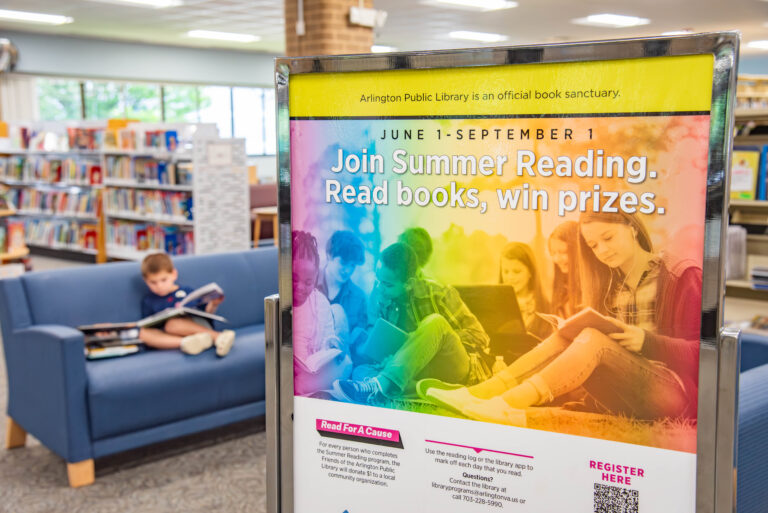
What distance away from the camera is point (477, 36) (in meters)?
12.2

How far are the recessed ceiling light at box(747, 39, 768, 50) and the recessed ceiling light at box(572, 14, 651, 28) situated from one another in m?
3.55

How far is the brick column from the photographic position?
6.96m

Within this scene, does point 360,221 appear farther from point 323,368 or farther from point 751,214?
point 751,214

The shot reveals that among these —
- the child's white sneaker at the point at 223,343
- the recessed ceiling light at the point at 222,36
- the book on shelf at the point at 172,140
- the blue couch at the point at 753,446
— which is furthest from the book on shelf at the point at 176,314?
the recessed ceiling light at the point at 222,36

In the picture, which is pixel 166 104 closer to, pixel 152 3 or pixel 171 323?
pixel 152 3

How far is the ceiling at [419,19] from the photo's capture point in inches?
373

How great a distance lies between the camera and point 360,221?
1.03 meters

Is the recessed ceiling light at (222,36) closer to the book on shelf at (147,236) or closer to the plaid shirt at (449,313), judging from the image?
the book on shelf at (147,236)

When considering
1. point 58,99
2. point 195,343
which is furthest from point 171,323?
point 58,99

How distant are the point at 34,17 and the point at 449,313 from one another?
11267 mm

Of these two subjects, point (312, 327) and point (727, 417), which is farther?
point (312, 327)

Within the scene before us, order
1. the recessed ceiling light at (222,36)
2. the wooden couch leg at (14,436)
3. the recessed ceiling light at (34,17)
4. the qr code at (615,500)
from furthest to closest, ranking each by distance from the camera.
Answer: the recessed ceiling light at (222,36), the recessed ceiling light at (34,17), the wooden couch leg at (14,436), the qr code at (615,500)

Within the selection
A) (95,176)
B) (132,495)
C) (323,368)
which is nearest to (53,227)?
(95,176)

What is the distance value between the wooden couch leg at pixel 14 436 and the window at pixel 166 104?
9253 mm
